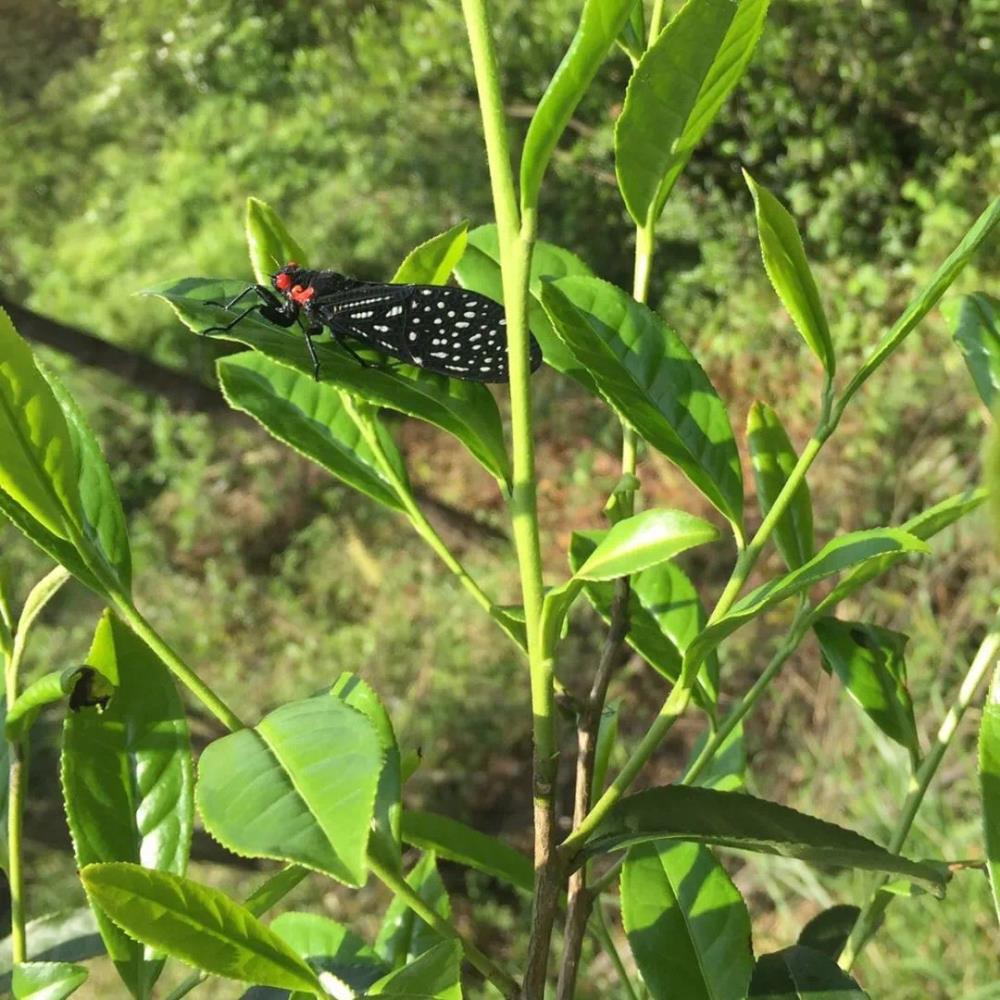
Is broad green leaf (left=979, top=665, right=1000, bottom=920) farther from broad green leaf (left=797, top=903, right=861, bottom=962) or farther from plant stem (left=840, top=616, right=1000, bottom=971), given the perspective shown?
broad green leaf (left=797, top=903, right=861, bottom=962)

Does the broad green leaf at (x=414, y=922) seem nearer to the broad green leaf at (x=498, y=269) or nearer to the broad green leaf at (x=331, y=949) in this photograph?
the broad green leaf at (x=331, y=949)

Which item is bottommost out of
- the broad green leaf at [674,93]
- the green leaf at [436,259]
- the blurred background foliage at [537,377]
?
the blurred background foliage at [537,377]

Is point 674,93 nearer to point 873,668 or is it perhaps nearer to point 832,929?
point 873,668

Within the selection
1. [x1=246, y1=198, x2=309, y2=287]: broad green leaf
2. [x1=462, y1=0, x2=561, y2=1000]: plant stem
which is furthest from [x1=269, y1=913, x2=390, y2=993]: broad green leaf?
[x1=246, y1=198, x2=309, y2=287]: broad green leaf

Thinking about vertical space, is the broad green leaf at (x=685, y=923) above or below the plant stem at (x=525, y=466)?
below

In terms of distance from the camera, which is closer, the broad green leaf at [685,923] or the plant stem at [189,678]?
the plant stem at [189,678]

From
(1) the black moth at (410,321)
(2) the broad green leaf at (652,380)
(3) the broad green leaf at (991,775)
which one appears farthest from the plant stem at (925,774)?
(1) the black moth at (410,321)

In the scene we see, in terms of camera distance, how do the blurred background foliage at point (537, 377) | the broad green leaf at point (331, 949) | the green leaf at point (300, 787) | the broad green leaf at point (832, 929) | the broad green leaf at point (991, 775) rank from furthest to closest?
1. the blurred background foliage at point (537, 377)
2. the broad green leaf at point (832, 929)
3. the broad green leaf at point (331, 949)
4. the broad green leaf at point (991, 775)
5. the green leaf at point (300, 787)

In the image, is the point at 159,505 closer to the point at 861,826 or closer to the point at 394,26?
the point at 394,26
